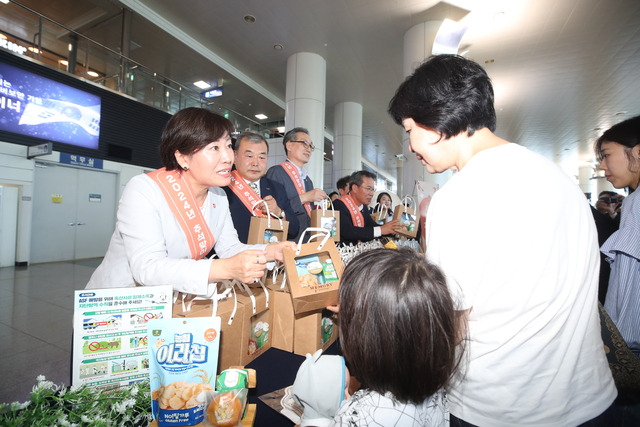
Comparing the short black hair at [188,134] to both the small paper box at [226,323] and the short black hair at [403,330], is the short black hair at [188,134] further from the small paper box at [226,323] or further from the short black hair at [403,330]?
the short black hair at [403,330]

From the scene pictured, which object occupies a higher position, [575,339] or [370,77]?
[370,77]

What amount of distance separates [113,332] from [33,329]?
3.35 metres

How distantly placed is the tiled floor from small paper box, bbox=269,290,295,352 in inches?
80.0

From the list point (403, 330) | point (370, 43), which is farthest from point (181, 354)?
point (370, 43)

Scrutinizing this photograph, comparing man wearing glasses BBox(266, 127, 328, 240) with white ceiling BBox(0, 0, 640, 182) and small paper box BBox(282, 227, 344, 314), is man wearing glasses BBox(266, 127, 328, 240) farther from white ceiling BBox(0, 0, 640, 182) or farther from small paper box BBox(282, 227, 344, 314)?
white ceiling BBox(0, 0, 640, 182)

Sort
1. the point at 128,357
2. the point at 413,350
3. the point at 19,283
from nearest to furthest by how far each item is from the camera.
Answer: the point at 413,350, the point at 128,357, the point at 19,283

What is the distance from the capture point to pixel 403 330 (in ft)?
2.04

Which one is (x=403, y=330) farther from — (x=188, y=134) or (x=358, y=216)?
(x=358, y=216)

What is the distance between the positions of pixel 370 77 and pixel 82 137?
7.63 meters

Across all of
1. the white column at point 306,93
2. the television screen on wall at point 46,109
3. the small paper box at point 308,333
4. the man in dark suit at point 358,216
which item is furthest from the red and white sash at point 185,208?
the television screen on wall at point 46,109

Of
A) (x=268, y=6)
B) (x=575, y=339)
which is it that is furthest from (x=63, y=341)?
(x=268, y=6)

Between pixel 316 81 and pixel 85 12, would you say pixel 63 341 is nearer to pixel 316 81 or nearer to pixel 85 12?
pixel 316 81

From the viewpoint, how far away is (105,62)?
7805mm

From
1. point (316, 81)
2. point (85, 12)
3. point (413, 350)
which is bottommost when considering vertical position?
point (413, 350)
